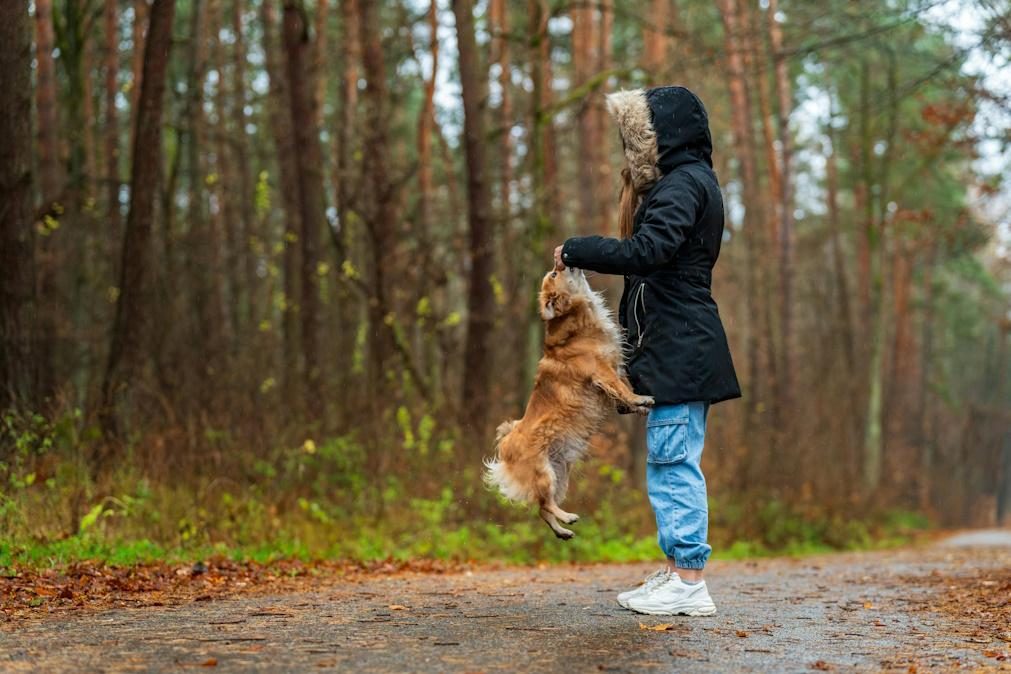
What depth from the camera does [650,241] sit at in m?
5.41

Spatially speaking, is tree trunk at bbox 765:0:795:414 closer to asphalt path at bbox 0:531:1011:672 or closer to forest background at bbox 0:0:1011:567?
forest background at bbox 0:0:1011:567

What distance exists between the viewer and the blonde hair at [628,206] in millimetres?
5883

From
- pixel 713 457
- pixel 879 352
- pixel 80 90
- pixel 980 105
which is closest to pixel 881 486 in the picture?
pixel 879 352

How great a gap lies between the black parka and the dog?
170mm

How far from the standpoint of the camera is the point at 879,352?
25.3 meters

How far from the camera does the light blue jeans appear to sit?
18.2 feet

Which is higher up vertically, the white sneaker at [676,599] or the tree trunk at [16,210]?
the tree trunk at [16,210]

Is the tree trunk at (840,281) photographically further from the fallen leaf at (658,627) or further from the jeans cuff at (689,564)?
the fallen leaf at (658,627)

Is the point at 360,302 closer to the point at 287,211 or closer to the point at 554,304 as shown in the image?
the point at 287,211

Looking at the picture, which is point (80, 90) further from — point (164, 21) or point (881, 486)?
point (881, 486)

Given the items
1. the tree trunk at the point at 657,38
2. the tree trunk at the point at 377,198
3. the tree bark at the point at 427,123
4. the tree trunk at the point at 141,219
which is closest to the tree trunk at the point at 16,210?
the tree trunk at the point at 141,219

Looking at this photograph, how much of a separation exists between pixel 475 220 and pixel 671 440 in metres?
8.63

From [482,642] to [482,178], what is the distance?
31.6 ft

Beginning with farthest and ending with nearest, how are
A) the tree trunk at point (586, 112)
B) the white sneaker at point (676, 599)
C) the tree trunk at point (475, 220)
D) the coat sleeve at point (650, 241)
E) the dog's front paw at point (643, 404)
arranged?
the tree trunk at point (586, 112)
the tree trunk at point (475, 220)
the white sneaker at point (676, 599)
the dog's front paw at point (643, 404)
the coat sleeve at point (650, 241)
